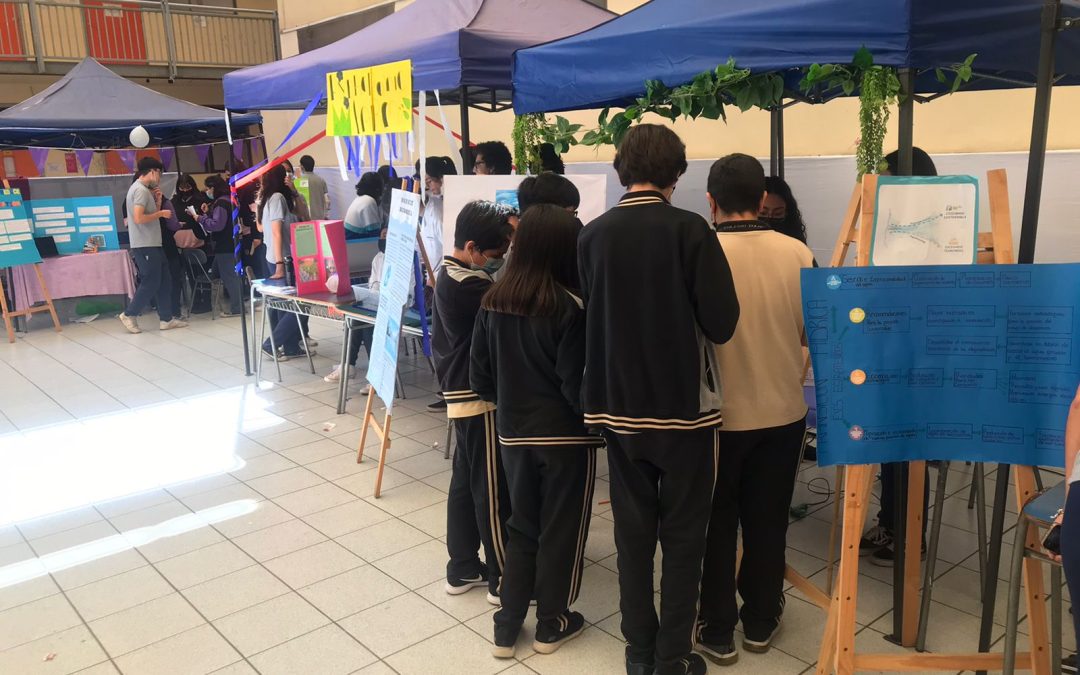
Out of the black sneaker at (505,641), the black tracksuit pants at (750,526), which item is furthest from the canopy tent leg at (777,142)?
the black sneaker at (505,641)

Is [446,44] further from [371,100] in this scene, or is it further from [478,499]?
[478,499]

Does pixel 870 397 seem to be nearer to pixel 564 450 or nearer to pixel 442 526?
pixel 564 450

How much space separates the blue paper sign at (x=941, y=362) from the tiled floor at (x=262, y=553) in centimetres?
87

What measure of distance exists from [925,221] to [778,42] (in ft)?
2.67

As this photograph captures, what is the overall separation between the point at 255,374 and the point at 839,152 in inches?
179

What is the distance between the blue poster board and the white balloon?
4.70 ft

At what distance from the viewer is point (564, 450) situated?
2.54 m

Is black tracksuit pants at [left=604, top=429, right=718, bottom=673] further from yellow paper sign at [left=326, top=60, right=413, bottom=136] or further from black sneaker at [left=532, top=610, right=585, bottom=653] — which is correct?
yellow paper sign at [left=326, top=60, right=413, bottom=136]

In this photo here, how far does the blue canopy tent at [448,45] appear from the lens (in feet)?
13.7

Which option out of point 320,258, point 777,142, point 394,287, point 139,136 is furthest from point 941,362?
point 139,136

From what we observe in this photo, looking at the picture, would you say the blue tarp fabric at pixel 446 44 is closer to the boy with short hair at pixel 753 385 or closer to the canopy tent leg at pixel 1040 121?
the boy with short hair at pixel 753 385

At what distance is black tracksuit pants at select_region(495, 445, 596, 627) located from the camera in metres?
2.57

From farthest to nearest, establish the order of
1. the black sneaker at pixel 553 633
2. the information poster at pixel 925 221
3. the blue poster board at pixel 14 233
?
the blue poster board at pixel 14 233, the black sneaker at pixel 553 633, the information poster at pixel 925 221

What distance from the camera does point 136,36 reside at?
13.0 meters
